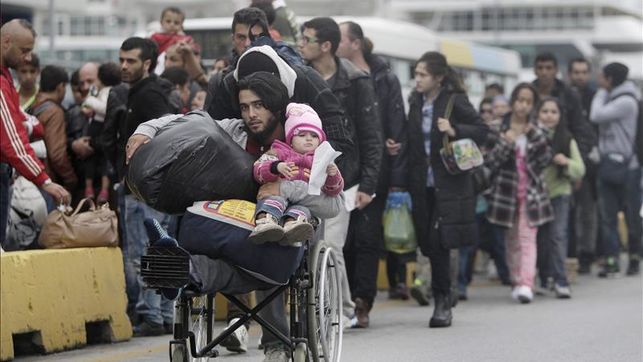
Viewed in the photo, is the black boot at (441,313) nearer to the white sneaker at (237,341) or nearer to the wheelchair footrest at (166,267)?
the white sneaker at (237,341)

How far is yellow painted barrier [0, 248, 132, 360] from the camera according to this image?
9.89 metres

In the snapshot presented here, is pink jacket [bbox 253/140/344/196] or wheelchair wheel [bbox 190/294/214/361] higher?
pink jacket [bbox 253/140/344/196]

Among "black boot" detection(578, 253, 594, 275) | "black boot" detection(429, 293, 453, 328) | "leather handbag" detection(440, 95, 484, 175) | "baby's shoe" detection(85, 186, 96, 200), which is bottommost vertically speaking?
"black boot" detection(578, 253, 594, 275)

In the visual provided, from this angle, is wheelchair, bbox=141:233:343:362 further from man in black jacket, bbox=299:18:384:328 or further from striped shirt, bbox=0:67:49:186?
striped shirt, bbox=0:67:49:186

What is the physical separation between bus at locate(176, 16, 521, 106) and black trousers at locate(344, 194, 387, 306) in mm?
2911

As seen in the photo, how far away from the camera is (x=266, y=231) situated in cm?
730

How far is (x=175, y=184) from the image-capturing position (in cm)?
754

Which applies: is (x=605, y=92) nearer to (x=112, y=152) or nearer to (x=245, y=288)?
(x=112, y=152)

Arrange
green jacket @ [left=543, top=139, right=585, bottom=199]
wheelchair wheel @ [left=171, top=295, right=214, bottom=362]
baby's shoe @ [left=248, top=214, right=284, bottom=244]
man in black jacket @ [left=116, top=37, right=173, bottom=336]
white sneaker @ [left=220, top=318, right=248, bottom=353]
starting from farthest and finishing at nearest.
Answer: green jacket @ [left=543, top=139, right=585, bottom=199] → man in black jacket @ [left=116, top=37, right=173, bottom=336] → white sneaker @ [left=220, top=318, right=248, bottom=353] → wheelchair wheel @ [left=171, top=295, right=214, bottom=362] → baby's shoe @ [left=248, top=214, right=284, bottom=244]

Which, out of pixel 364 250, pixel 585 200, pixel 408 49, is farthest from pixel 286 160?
pixel 408 49

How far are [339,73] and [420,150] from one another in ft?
4.06

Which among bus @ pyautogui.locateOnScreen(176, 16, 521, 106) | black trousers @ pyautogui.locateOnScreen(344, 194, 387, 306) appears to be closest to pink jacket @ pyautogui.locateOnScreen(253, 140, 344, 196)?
black trousers @ pyautogui.locateOnScreen(344, 194, 387, 306)

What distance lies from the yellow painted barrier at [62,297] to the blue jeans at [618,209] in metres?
7.98

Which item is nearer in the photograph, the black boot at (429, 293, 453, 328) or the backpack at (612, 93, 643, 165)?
the black boot at (429, 293, 453, 328)
